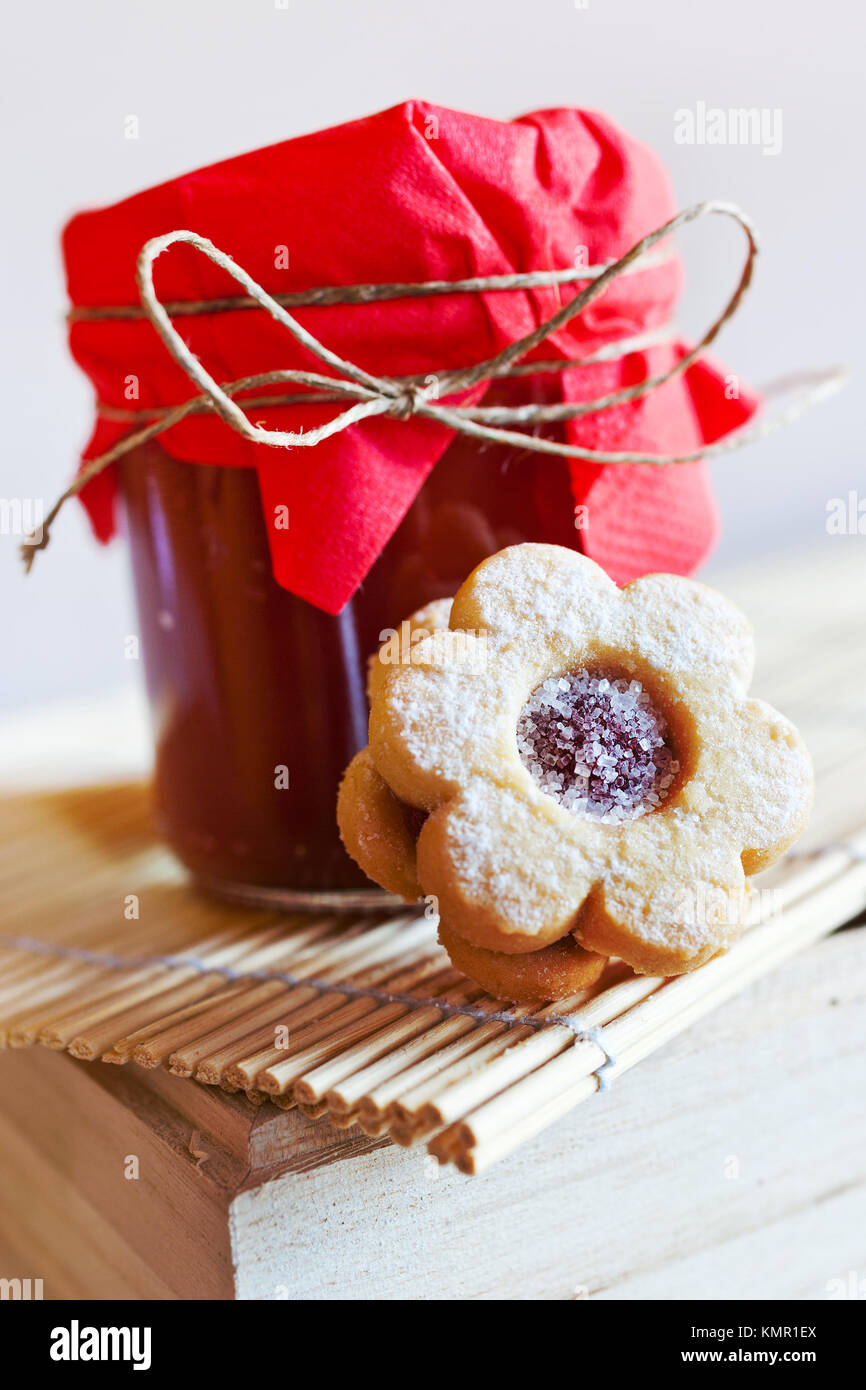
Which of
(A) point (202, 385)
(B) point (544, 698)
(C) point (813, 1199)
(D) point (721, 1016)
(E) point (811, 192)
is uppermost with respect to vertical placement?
(E) point (811, 192)

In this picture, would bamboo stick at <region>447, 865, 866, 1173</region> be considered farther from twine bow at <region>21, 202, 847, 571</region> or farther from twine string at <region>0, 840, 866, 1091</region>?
twine bow at <region>21, 202, 847, 571</region>

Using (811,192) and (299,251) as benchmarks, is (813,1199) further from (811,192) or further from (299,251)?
(811,192)

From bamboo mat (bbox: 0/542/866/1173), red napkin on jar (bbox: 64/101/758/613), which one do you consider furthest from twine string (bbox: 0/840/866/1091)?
red napkin on jar (bbox: 64/101/758/613)

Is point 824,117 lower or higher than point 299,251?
higher

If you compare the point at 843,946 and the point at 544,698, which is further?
the point at 843,946

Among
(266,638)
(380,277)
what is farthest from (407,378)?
(266,638)

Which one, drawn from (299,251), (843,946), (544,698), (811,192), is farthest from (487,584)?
(811,192)

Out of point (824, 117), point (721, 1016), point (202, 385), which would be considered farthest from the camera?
point (824, 117)
